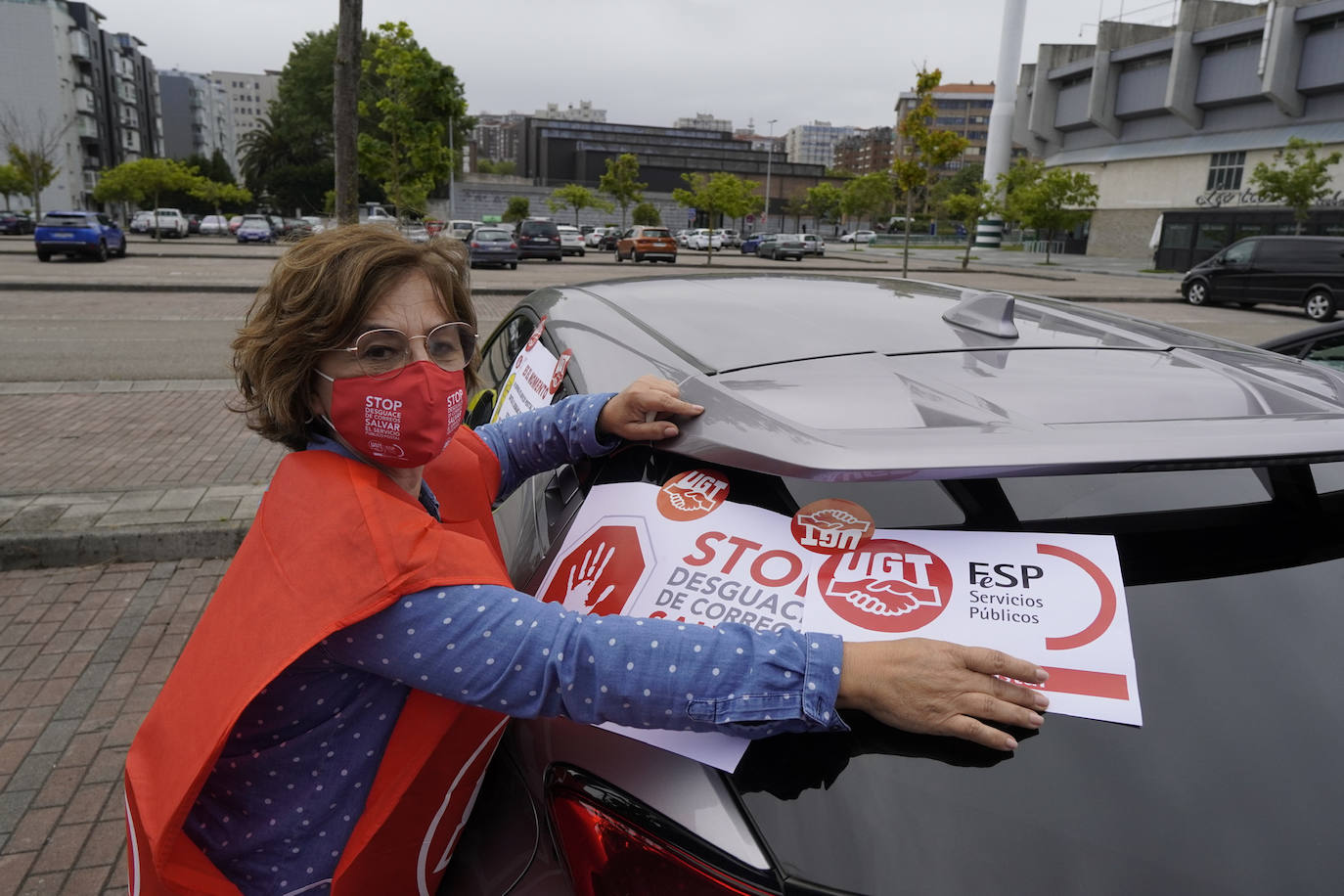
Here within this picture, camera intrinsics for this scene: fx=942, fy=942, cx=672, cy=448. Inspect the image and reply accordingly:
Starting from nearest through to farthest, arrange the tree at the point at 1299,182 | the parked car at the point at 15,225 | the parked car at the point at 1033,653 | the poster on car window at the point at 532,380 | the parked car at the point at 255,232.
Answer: the parked car at the point at 1033,653
the poster on car window at the point at 532,380
the tree at the point at 1299,182
the parked car at the point at 255,232
the parked car at the point at 15,225

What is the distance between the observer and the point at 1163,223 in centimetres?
4450

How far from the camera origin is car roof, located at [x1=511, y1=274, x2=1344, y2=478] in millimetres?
1344

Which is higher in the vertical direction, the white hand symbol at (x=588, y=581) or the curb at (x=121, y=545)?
the white hand symbol at (x=588, y=581)

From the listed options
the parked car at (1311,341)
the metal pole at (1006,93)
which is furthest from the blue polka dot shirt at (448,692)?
the metal pole at (1006,93)

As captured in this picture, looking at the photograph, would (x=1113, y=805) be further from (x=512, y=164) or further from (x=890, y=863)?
(x=512, y=164)

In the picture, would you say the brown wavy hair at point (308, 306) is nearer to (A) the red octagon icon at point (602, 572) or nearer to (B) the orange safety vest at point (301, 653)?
(B) the orange safety vest at point (301, 653)

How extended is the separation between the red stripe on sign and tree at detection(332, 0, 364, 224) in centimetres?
770

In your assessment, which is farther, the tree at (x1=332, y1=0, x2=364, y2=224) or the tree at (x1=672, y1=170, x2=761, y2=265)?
the tree at (x1=672, y1=170, x2=761, y2=265)

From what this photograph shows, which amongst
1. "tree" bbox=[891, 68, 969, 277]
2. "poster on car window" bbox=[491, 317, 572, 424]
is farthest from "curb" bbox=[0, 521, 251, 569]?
"tree" bbox=[891, 68, 969, 277]

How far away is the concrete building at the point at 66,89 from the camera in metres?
68.4

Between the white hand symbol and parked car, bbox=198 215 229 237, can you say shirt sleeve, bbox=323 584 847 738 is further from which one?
parked car, bbox=198 215 229 237

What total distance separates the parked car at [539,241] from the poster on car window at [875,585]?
111 ft

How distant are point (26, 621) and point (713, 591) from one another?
12.9 ft

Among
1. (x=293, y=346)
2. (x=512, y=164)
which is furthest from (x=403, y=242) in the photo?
(x=512, y=164)
